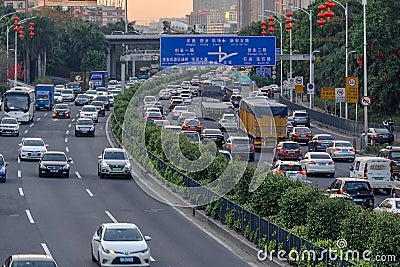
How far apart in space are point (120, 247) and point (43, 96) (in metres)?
73.6

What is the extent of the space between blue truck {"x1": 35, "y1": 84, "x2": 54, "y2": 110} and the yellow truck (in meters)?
36.8

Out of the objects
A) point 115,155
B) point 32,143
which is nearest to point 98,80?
point 32,143

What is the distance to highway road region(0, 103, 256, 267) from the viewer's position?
93.4 feet

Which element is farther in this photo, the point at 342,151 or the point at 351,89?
the point at 351,89

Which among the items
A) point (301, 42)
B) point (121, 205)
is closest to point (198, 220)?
point (121, 205)

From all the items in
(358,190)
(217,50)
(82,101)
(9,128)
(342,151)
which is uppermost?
(217,50)

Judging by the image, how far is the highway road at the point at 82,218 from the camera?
28469mm

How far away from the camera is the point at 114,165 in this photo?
48.6 m

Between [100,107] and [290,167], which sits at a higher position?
[100,107]

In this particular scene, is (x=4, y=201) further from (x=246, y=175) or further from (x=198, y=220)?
(x=246, y=175)

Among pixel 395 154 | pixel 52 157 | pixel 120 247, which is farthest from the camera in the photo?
pixel 395 154

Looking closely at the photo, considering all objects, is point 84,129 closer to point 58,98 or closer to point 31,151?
point 31,151

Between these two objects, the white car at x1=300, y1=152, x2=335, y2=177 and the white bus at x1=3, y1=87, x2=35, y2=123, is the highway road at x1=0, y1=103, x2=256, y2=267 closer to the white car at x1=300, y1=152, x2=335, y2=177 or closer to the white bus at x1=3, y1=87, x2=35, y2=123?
the white car at x1=300, y1=152, x2=335, y2=177

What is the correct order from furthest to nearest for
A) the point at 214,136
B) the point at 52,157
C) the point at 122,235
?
1. the point at 214,136
2. the point at 52,157
3. the point at 122,235
